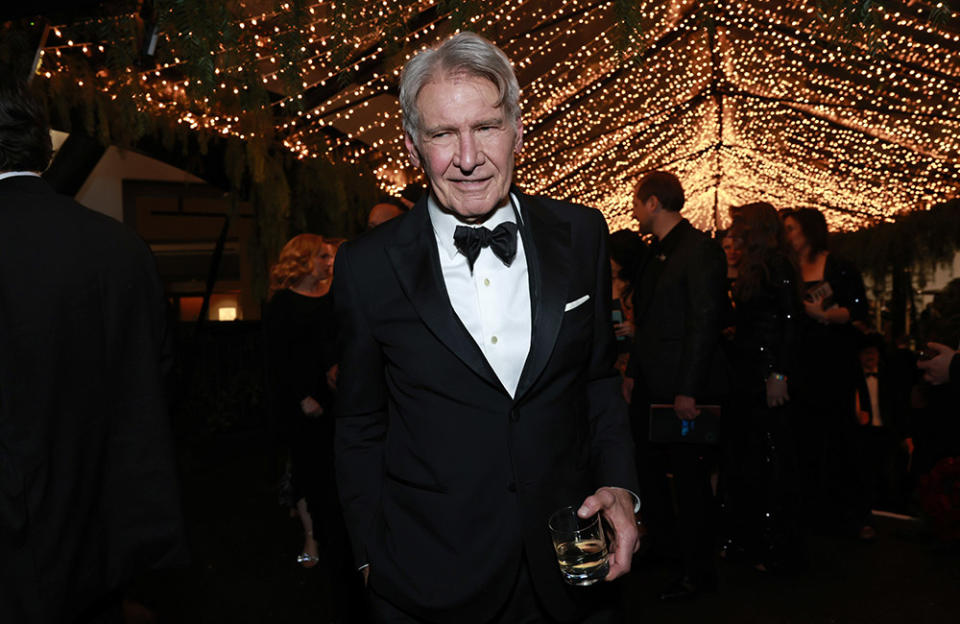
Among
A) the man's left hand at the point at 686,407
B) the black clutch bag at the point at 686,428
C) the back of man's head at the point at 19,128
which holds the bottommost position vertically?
the black clutch bag at the point at 686,428

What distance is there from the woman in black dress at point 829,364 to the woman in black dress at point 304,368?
8.75ft

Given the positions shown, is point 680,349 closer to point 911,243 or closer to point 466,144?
point 466,144

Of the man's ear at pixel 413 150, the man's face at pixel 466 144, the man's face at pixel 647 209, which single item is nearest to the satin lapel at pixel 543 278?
the man's face at pixel 466 144

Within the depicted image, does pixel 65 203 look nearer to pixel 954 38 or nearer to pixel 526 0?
pixel 526 0

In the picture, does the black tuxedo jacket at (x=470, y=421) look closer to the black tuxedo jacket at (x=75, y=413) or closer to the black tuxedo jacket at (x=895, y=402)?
the black tuxedo jacket at (x=75, y=413)

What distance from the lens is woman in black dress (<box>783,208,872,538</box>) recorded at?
5078mm

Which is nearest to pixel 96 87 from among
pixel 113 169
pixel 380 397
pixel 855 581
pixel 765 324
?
pixel 765 324

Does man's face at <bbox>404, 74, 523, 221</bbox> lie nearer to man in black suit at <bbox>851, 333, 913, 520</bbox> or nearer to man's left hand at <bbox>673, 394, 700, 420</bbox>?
man's left hand at <bbox>673, 394, 700, 420</bbox>

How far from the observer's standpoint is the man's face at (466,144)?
1840 millimetres

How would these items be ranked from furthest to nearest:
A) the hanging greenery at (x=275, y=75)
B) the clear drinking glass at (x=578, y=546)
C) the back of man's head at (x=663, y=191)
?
the back of man's head at (x=663, y=191), the hanging greenery at (x=275, y=75), the clear drinking glass at (x=578, y=546)

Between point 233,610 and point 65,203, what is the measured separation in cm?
296

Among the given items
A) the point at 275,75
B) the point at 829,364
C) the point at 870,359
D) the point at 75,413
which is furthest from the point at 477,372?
the point at 870,359

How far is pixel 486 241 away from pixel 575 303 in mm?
236

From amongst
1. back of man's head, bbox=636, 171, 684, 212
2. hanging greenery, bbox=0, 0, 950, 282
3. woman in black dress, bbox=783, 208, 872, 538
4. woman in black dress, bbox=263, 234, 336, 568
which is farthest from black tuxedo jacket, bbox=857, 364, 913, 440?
woman in black dress, bbox=263, 234, 336, 568
